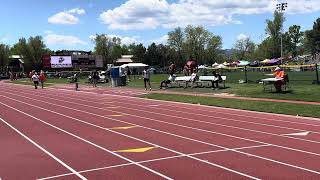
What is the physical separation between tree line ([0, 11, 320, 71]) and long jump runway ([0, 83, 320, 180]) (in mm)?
A: 95981

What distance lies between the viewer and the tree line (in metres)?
116

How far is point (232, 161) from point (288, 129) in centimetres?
534

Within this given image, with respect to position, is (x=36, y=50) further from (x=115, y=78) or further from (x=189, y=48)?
(x=115, y=78)

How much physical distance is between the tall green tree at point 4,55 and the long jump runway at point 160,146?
109004 mm

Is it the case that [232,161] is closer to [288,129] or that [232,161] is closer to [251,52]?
[288,129]

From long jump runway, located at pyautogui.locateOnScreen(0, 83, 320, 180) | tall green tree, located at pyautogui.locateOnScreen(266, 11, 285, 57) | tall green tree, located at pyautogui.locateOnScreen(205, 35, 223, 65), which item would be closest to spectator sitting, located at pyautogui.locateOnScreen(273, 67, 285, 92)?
long jump runway, located at pyautogui.locateOnScreen(0, 83, 320, 180)

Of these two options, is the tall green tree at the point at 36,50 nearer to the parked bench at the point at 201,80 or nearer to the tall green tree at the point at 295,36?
the tall green tree at the point at 295,36

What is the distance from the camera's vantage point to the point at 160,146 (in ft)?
39.6

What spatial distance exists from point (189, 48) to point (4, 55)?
43.8 m

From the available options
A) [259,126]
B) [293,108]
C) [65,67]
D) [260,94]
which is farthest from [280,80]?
[65,67]

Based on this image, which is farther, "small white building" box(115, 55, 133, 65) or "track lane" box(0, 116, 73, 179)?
"small white building" box(115, 55, 133, 65)

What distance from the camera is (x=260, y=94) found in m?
26.5

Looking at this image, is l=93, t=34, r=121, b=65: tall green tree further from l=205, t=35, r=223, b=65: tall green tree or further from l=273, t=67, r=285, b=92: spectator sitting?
l=273, t=67, r=285, b=92: spectator sitting

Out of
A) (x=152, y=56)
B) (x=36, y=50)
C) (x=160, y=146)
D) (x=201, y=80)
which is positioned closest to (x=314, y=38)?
(x=152, y=56)
